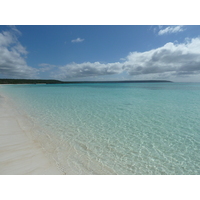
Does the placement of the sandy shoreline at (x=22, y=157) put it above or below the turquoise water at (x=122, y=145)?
above

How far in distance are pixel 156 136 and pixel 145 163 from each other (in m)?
2.33

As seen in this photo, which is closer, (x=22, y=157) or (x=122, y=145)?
(x=22, y=157)

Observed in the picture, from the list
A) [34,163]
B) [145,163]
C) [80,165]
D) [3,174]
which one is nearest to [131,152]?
[145,163]

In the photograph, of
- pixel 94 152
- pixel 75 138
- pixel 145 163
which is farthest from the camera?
pixel 75 138

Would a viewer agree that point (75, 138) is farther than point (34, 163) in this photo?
Yes

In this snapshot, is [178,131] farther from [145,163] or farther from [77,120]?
[77,120]

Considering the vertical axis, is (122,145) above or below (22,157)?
below

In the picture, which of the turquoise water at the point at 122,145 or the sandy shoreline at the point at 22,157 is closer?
the sandy shoreline at the point at 22,157

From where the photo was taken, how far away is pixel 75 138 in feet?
18.8

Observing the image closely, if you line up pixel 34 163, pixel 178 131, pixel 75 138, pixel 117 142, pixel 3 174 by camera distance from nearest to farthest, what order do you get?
pixel 3 174
pixel 34 163
pixel 117 142
pixel 75 138
pixel 178 131

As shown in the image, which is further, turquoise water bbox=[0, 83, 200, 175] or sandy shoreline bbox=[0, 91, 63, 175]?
turquoise water bbox=[0, 83, 200, 175]

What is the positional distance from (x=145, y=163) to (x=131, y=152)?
684 millimetres

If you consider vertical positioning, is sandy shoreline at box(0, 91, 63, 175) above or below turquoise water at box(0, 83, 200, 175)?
above
